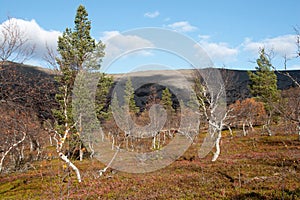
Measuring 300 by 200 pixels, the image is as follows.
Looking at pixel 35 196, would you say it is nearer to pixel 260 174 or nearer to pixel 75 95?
pixel 75 95

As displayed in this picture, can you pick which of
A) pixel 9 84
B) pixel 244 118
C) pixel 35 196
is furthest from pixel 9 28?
pixel 244 118

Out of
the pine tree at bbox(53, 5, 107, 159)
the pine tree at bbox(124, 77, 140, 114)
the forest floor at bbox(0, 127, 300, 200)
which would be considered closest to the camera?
the forest floor at bbox(0, 127, 300, 200)

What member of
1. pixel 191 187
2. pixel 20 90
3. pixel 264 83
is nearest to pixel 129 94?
pixel 264 83

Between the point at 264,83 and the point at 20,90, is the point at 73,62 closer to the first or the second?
the point at 20,90

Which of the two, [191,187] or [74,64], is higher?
[74,64]

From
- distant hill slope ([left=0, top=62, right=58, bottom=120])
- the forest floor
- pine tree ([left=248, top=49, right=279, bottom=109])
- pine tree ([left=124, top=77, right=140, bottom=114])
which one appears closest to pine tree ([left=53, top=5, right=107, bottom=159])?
the forest floor

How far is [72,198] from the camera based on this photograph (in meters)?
12.5

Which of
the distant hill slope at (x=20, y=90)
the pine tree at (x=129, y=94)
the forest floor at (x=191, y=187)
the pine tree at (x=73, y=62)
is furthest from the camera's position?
the pine tree at (x=129, y=94)

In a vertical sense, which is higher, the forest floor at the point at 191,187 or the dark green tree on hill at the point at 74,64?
the dark green tree on hill at the point at 74,64

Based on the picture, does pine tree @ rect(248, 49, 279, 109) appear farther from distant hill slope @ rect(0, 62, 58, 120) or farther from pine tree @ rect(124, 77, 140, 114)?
distant hill slope @ rect(0, 62, 58, 120)

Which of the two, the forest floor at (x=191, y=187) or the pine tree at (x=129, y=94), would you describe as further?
the pine tree at (x=129, y=94)

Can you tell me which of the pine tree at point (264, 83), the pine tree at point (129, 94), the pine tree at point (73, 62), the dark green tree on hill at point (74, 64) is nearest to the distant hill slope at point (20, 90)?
the pine tree at point (73, 62)

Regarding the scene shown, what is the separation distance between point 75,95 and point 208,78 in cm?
1302

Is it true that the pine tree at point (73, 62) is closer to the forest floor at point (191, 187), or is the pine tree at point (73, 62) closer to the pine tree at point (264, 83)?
the forest floor at point (191, 187)
